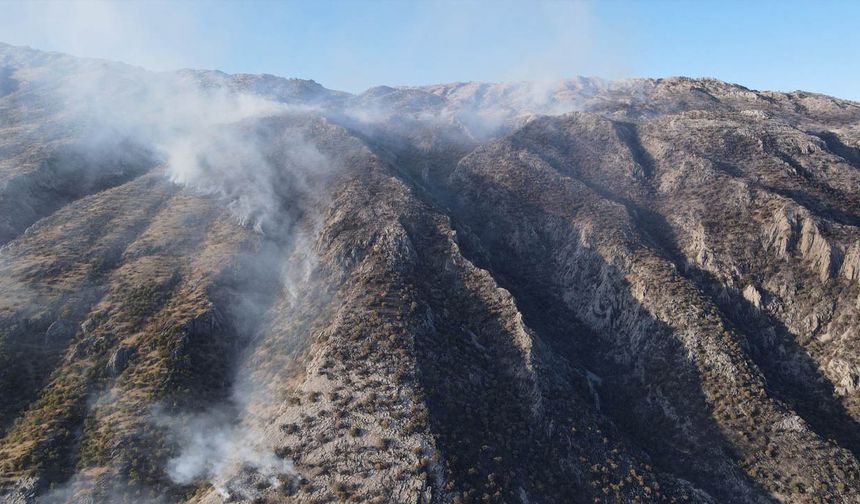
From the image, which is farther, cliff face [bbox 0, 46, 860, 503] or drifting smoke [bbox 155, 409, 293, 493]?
cliff face [bbox 0, 46, 860, 503]

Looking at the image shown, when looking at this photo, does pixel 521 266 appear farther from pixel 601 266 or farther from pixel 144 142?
pixel 144 142

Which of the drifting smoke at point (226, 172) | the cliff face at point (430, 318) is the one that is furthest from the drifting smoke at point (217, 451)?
the cliff face at point (430, 318)

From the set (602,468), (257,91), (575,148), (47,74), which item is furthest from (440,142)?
(47,74)

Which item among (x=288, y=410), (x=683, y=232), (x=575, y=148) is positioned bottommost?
(x=288, y=410)

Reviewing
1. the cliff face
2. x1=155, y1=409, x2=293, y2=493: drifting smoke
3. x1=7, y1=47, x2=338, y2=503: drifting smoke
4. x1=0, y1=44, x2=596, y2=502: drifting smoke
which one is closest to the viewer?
x1=155, y1=409, x2=293, y2=493: drifting smoke

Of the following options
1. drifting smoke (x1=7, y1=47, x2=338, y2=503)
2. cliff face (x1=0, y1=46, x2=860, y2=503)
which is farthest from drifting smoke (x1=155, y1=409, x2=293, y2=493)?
cliff face (x1=0, y1=46, x2=860, y2=503)

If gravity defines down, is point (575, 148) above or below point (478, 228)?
A: above

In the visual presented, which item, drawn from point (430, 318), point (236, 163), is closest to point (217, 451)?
point (430, 318)

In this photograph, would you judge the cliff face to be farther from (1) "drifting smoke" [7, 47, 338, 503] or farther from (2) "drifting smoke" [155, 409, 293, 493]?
(1) "drifting smoke" [7, 47, 338, 503]

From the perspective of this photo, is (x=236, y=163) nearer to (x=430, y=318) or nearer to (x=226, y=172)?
(x=226, y=172)
